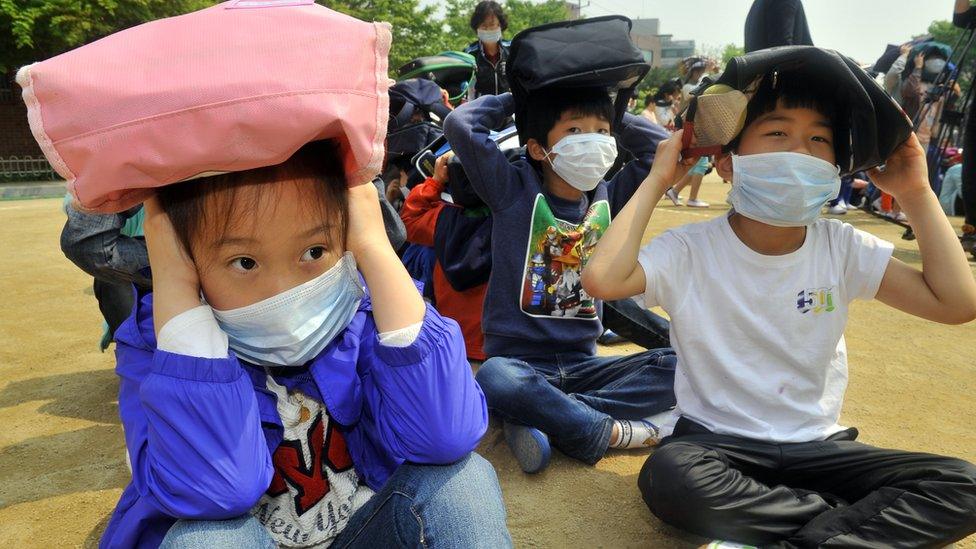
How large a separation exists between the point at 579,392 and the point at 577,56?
1.29 meters

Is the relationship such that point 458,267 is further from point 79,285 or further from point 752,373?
point 79,285

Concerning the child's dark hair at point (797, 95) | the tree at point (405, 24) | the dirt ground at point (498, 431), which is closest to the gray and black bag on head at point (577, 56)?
the child's dark hair at point (797, 95)

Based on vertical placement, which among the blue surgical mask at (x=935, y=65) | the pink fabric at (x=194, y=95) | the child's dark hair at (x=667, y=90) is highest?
the pink fabric at (x=194, y=95)

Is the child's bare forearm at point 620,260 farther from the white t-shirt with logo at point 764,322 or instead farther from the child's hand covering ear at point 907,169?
the child's hand covering ear at point 907,169

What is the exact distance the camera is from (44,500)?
2309 millimetres

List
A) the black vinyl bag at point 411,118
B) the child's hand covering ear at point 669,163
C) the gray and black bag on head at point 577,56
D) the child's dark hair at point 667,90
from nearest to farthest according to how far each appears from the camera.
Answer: the child's hand covering ear at point 669,163 → the gray and black bag on head at point 577,56 → the black vinyl bag at point 411,118 → the child's dark hair at point 667,90

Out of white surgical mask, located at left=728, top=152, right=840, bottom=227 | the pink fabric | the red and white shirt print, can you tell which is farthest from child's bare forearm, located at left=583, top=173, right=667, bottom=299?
the pink fabric

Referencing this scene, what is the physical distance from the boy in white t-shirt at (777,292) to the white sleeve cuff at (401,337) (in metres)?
0.80

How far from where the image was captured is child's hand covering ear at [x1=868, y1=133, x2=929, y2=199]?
2096 mm

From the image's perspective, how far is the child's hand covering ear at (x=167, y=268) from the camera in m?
1.39

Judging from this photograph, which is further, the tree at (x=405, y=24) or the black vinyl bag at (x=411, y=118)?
the tree at (x=405, y=24)

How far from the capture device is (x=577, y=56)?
2.71m

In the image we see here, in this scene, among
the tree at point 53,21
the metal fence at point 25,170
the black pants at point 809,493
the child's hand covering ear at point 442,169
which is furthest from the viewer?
the metal fence at point 25,170

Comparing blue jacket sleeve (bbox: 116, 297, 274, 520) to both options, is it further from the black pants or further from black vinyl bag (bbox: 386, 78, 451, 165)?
black vinyl bag (bbox: 386, 78, 451, 165)
